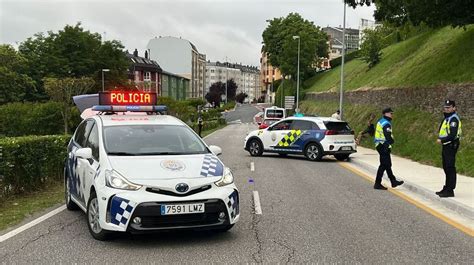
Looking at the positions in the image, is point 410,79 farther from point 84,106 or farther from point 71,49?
point 71,49

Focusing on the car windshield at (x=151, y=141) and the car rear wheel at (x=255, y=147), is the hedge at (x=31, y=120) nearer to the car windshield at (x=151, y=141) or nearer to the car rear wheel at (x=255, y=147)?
the car rear wheel at (x=255, y=147)

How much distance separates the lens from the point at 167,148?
7.12 metres

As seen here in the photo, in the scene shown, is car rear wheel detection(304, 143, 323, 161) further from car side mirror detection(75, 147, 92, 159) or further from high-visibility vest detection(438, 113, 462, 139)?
car side mirror detection(75, 147, 92, 159)

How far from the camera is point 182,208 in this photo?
602cm

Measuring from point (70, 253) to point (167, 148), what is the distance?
1.87 m

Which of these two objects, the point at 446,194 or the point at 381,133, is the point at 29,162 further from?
the point at 446,194

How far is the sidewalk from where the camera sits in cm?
909

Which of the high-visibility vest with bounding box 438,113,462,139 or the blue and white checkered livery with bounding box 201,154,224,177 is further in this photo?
the high-visibility vest with bounding box 438,113,462,139

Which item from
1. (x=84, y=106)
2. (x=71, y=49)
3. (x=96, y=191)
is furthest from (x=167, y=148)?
(x=71, y=49)

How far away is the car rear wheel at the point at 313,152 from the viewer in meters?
18.0

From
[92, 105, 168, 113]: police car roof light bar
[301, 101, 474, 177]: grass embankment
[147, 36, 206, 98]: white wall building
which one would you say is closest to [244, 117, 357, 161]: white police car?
[301, 101, 474, 177]: grass embankment

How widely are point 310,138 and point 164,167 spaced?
40.8 feet

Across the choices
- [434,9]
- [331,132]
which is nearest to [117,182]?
[331,132]

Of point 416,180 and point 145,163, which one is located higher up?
point 145,163
